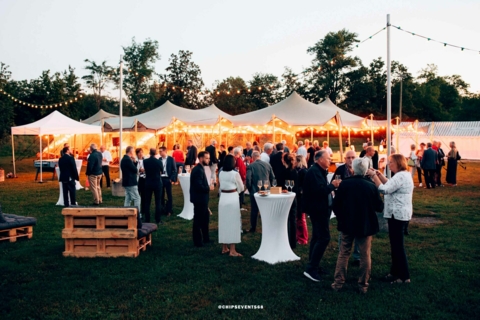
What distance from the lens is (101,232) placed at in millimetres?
5840

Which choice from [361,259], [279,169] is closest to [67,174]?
[279,169]

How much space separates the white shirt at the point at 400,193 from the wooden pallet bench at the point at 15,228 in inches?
232

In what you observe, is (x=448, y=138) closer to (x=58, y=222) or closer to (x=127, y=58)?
(x=58, y=222)

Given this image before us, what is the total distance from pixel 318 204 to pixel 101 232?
3140 millimetres

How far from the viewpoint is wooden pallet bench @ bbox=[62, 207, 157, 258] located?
5840 millimetres

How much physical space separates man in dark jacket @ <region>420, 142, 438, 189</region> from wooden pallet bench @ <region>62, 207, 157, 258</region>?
35.7 ft

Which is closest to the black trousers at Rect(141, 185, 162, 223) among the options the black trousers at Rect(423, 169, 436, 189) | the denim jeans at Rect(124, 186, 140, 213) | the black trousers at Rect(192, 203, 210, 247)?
the denim jeans at Rect(124, 186, 140, 213)

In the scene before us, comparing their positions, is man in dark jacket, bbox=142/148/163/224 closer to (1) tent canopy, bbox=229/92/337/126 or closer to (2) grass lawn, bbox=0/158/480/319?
(2) grass lawn, bbox=0/158/480/319

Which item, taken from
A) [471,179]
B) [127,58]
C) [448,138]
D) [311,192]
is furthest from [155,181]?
[127,58]

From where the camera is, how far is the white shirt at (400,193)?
4660 millimetres

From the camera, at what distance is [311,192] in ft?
16.0

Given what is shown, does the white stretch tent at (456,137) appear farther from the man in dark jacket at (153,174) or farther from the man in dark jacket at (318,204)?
the man in dark jacket at (318,204)

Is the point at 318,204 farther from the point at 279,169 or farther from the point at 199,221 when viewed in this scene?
the point at 279,169

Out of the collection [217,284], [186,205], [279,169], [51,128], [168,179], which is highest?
[51,128]
